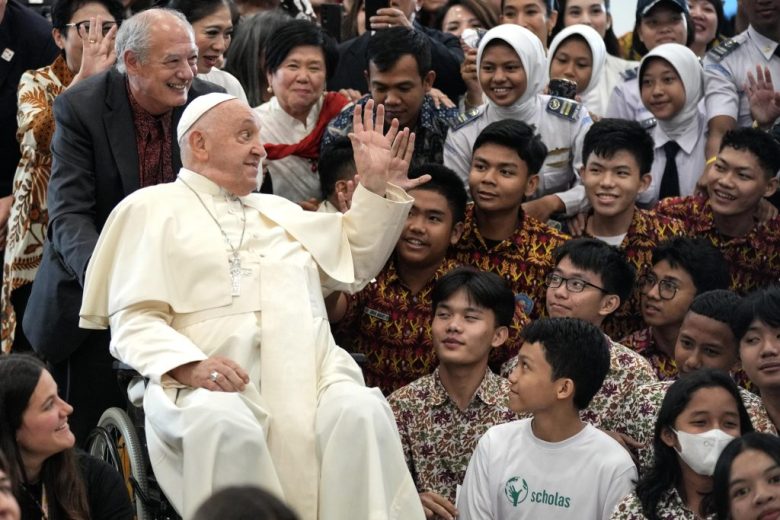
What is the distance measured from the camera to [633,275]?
602cm

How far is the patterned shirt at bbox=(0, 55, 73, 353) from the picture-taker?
21.0ft

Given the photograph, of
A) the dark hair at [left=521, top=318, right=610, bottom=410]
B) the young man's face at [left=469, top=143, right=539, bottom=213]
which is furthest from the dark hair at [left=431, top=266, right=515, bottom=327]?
the young man's face at [left=469, top=143, right=539, bottom=213]

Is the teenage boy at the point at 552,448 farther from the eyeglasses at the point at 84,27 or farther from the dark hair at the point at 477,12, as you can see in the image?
the dark hair at the point at 477,12

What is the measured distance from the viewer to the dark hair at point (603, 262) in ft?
19.6

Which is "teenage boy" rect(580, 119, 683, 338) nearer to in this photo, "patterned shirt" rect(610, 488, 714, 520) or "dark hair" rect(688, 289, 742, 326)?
"dark hair" rect(688, 289, 742, 326)

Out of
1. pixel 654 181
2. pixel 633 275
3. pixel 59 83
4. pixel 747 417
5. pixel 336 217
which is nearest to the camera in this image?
pixel 747 417

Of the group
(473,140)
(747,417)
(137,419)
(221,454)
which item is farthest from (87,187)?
(747,417)

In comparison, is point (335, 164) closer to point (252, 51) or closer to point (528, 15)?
point (252, 51)

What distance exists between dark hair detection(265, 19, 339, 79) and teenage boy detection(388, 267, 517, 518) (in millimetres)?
1506

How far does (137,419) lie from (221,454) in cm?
72

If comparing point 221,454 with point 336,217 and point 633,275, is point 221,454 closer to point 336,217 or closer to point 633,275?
point 336,217

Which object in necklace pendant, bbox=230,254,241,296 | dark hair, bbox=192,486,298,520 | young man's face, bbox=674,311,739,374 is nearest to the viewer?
dark hair, bbox=192,486,298,520

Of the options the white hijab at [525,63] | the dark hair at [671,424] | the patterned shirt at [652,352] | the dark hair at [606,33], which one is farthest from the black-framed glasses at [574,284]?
the dark hair at [606,33]

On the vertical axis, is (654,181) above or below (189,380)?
above
